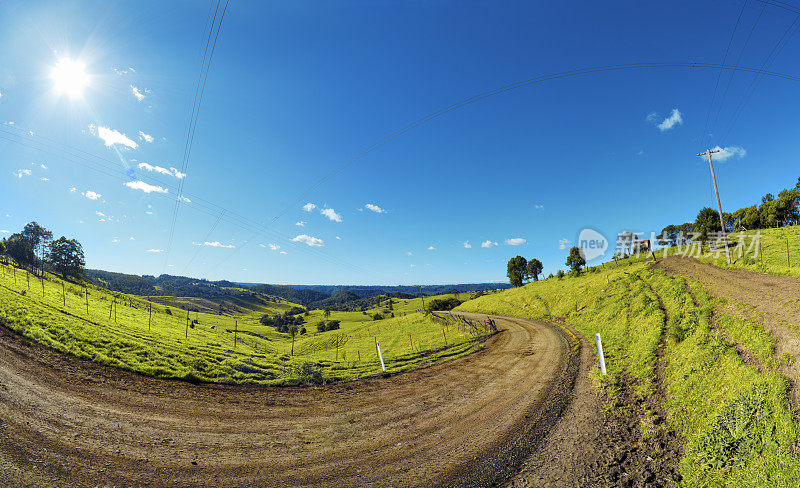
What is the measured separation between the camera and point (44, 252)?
330 ft

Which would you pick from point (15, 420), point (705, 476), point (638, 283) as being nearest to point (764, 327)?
point (705, 476)

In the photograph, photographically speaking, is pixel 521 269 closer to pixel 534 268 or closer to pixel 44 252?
pixel 534 268

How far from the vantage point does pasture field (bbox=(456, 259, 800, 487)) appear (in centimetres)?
553

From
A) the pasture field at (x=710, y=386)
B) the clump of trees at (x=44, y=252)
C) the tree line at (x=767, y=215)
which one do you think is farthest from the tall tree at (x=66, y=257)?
the tree line at (x=767, y=215)

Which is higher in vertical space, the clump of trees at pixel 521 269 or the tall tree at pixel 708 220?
the tall tree at pixel 708 220

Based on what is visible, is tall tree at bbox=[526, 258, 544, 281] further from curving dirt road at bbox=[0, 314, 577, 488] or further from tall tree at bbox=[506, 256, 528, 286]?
curving dirt road at bbox=[0, 314, 577, 488]

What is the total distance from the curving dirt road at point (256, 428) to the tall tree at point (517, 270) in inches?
3683

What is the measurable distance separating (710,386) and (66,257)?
172m

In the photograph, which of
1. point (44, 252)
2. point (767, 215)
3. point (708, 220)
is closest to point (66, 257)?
point (44, 252)

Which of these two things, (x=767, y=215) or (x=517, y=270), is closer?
(x=767, y=215)

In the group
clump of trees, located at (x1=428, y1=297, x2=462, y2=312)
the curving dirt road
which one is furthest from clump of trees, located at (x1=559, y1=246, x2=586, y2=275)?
the curving dirt road

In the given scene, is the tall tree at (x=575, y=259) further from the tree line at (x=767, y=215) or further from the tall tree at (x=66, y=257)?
the tall tree at (x=66, y=257)

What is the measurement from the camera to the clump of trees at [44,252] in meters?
94.8

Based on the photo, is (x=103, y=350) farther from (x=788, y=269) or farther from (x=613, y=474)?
(x=788, y=269)
